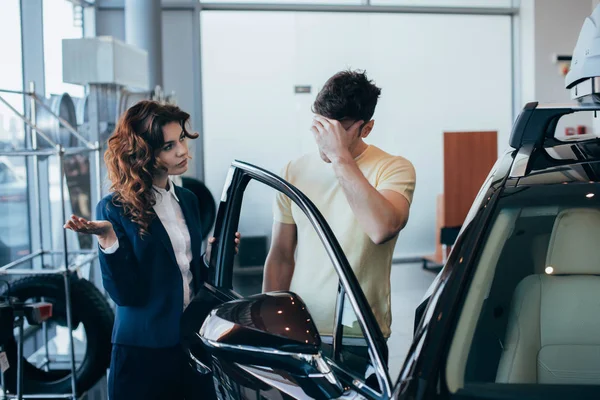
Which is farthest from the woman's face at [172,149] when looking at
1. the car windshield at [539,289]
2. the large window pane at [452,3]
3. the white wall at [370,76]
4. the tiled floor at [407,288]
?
the large window pane at [452,3]

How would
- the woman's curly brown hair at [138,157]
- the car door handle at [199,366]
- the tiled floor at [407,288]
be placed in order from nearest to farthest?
the car door handle at [199,366] → the woman's curly brown hair at [138,157] → the tiled floor at [407,288]

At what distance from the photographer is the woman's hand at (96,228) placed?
189 cm

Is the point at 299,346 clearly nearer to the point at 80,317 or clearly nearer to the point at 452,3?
the point at 80,317

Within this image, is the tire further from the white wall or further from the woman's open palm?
the white wall

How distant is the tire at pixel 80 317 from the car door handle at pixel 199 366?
2128 mm

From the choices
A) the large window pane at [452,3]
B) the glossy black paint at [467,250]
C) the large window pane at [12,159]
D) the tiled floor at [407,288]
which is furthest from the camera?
the large window pane at [452,3]

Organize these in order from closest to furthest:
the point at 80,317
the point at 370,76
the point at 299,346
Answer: the point at 299,346, the point at 80,317, the point at 370,76

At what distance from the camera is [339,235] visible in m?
1.81

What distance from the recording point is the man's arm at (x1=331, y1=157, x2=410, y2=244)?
5.54 feet

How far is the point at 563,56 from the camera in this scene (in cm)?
810

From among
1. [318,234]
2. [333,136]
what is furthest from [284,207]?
[318,234]

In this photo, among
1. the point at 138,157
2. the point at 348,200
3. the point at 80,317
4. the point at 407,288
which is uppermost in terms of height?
the point at 138,157

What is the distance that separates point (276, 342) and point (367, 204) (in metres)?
0.55

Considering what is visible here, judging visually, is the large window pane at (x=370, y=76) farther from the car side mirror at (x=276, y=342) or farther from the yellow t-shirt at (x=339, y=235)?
the car side mirror at (x=276, y=342)
